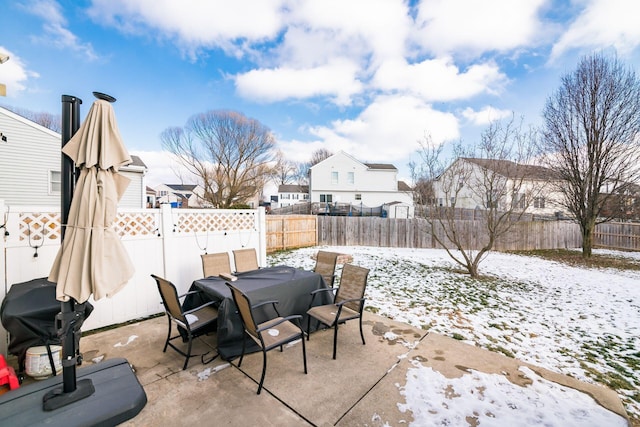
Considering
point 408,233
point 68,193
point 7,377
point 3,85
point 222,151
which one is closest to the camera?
point 68,193

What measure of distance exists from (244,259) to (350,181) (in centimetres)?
2168

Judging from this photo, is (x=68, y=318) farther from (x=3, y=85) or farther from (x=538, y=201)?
(x=538, y=201)

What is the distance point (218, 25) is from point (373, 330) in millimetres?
8102

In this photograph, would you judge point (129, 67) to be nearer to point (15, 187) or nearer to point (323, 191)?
point (15, 187)

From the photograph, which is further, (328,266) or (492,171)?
(492,171)

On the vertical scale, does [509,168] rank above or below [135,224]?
above

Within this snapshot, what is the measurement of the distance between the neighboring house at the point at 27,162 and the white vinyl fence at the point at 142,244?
7324mm

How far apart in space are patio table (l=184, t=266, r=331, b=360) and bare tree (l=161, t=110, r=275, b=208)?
14.2 metres

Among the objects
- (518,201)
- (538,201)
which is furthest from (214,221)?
(538,201)

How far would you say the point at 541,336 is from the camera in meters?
3.76

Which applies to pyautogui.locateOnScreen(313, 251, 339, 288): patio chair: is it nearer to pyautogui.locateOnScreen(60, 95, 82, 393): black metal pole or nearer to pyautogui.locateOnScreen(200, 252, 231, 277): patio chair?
pyautogui.locateOnScreen(200, 252, 231, 277): patio chair

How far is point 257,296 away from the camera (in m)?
3.13

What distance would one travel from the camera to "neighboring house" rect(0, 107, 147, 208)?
9.50 m

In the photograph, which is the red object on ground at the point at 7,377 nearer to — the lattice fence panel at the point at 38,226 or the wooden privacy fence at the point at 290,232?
the lattice fence panel at the point at 38,226
